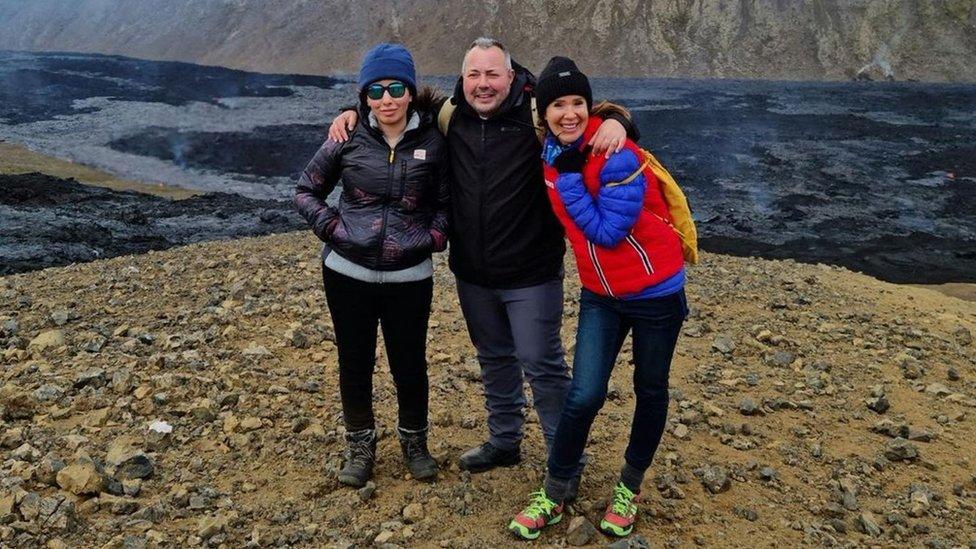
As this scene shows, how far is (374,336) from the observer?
4191mm

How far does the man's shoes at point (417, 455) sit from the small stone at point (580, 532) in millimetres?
902

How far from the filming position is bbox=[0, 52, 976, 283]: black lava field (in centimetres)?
1819

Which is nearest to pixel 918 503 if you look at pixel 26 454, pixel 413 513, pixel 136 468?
pixel 413 513

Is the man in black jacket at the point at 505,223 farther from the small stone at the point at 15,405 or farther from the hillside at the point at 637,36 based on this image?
the hillside at the point at 637,36

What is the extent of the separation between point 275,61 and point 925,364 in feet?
230

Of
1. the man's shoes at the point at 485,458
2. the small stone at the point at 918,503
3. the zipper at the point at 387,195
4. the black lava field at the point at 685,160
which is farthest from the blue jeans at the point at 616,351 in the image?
the black lava field at the point at 685,160

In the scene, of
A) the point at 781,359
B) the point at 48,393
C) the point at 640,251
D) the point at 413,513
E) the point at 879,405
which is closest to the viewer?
the point at 640,251

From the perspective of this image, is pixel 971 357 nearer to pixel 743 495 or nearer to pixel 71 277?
pixel 743 495

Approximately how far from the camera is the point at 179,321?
734 cm

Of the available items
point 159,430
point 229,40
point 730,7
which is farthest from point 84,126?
point 730,7

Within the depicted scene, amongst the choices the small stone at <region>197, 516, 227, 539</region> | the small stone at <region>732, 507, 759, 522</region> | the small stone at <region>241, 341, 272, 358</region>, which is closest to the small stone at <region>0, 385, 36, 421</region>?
the small stone at <region>241, 341, 272, 358</region>

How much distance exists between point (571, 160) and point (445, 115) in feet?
2.73

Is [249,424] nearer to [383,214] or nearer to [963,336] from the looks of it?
[383,214]

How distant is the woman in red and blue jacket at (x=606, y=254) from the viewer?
3500 millimetres
